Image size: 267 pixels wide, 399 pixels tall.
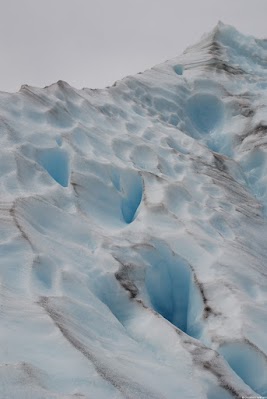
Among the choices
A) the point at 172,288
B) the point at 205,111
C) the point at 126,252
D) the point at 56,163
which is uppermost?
the point at 205,111

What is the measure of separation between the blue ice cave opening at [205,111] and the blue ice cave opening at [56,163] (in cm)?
389

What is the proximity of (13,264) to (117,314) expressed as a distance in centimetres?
89

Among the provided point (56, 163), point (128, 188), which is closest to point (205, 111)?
point (128, 188)

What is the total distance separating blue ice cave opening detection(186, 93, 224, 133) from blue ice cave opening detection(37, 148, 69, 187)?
389cm

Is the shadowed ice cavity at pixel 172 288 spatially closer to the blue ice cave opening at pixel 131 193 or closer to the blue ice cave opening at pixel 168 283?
the blue ice cave opening at pixel 168 283

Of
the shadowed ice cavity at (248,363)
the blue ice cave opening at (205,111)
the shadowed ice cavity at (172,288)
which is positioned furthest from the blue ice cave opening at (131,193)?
the blue ice cave opening at (205,111)

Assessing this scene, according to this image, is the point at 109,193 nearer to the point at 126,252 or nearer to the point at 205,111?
the point at 126,252

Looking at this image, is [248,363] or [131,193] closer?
[248,363]

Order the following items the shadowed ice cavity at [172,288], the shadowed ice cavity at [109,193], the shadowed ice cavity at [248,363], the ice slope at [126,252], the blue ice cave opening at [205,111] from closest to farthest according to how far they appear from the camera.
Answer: the ice slope at [126,252] → the shadowed ice cavity at [248,363] → the shadowed ice cavity at [172,288] → the shadowed ice cavity at [109,193] → the blue ice cave opening at [205,111]

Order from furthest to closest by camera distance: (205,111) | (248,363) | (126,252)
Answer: (205,111) < (126,252) < (248,363)

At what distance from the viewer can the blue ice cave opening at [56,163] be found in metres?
5.81

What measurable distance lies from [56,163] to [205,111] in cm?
447

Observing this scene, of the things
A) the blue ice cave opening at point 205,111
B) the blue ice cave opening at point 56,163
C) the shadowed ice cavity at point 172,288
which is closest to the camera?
the shadowed ice cavity at point 172,288

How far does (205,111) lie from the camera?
9.67 meters
